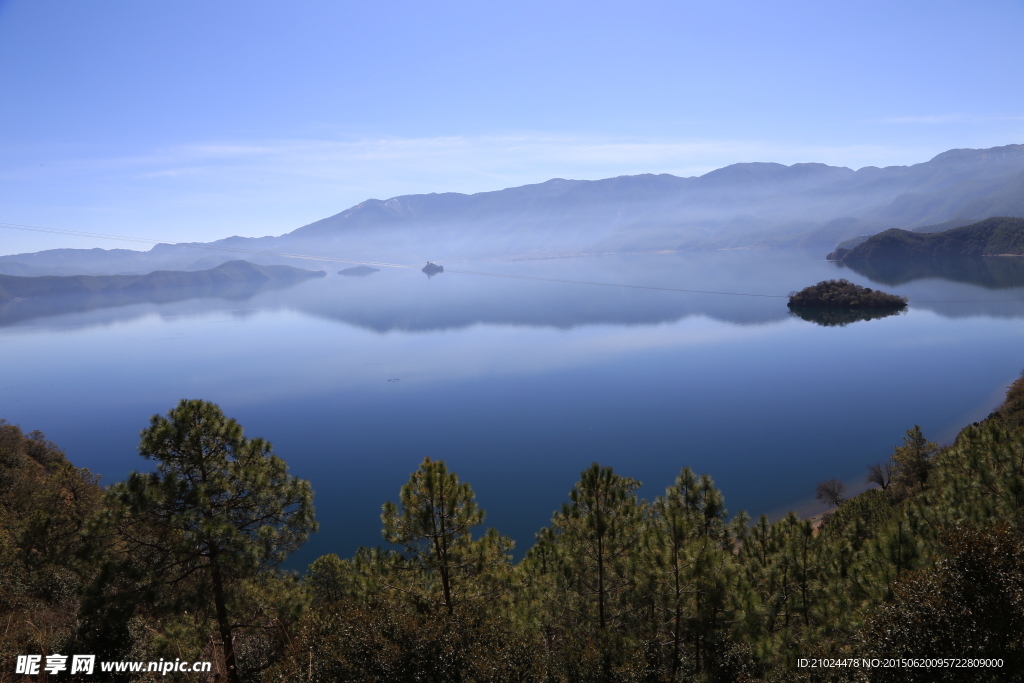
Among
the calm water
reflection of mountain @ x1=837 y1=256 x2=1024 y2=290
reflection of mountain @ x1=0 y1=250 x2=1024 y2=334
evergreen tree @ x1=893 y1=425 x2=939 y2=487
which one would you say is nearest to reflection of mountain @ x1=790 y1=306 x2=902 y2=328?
the calm water

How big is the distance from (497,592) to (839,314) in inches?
3997

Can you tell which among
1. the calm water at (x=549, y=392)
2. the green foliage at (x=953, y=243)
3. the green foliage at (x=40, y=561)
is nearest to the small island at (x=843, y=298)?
the calm water at (x=549, y=392)

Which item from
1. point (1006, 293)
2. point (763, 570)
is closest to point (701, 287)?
point (1006, 293)

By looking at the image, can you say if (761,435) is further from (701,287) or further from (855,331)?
(701,287)

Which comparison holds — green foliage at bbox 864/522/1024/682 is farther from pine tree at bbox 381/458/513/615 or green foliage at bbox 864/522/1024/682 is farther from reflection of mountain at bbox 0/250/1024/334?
reflection of mountain at bbox 0/250/1024/334

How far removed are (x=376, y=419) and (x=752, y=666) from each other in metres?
44.4

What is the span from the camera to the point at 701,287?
150500mm

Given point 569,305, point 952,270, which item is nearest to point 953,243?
point 952,270

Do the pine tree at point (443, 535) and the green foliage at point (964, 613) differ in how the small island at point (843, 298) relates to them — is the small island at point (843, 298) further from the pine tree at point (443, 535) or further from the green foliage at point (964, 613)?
the pine tree at point (443, 535)

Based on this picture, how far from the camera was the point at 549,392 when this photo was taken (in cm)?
5662

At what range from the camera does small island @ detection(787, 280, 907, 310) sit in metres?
97.2

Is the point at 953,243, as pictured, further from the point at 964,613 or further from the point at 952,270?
the point at 964,613

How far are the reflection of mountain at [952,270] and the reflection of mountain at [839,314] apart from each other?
4091 centimetres

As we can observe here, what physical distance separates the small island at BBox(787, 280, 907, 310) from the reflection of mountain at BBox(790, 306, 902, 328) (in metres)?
1.13
